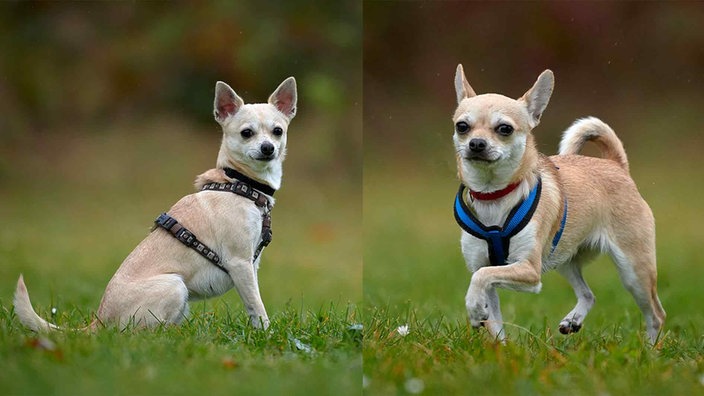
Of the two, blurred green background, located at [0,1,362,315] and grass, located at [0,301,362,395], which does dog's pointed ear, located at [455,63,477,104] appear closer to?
grass, located at [0,301,362,395]

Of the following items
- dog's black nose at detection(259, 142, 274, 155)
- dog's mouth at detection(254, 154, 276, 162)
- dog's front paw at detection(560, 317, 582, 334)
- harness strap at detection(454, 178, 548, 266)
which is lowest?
dog's front paw at detection(560, 317, 582, 334)

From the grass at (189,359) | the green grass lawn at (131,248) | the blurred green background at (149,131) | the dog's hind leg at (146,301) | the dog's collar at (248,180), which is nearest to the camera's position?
the grass at (189,359)

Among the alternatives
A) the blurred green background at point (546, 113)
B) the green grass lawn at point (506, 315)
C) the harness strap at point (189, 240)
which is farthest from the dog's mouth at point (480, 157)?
the harness strap at point (189, 240)

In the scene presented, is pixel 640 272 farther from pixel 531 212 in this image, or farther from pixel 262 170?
pixel 262 170

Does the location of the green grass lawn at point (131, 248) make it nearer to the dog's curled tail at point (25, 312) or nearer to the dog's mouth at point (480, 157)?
the dog's curled tail at point (25, 312)

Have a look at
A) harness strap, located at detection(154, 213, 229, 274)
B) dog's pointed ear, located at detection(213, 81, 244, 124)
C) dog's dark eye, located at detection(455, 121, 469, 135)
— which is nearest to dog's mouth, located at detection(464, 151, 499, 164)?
dog's dark eye, located at detection(455, 121, 469, 135)

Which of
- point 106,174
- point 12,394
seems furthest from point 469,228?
point 106,174

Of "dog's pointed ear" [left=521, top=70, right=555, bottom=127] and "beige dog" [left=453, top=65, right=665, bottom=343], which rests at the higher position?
"dog's pointed ear" [left=521, top=70, right=555, bottom=127]

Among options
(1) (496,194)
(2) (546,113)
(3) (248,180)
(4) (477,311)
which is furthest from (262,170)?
(2) (546,113)
